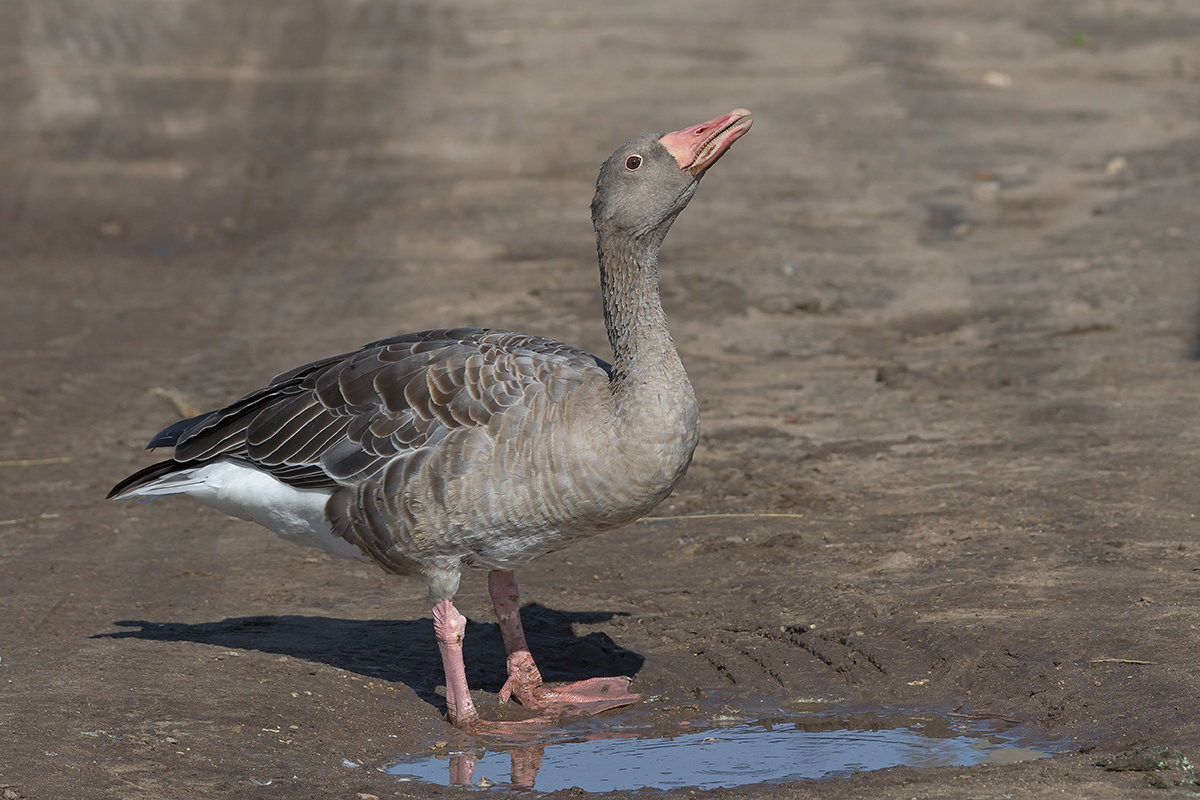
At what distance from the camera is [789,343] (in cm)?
1255

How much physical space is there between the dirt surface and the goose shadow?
0.03 metres

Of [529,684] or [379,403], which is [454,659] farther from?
[379,403]

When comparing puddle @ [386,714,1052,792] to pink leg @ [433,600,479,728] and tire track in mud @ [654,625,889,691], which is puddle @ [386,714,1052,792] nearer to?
pink leg @ [433,600,479,728]

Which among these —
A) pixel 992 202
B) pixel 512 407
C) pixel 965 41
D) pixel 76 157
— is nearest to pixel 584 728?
pixel 512 407

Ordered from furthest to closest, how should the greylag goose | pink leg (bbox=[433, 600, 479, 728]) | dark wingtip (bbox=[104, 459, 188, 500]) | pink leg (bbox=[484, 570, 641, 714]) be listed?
dark wingtip (bbox=[104, 459, 188, 500]) < pink leg (bbox=[484, 570, 641, 714]) < pink leg (bbox=[433, 600, 479, 728]) < the greylag goose

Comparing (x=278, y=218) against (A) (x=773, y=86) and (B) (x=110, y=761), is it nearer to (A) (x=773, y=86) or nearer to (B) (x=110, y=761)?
(A) (x=773, y=86)

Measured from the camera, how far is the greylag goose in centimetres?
646

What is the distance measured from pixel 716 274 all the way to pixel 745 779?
8.40 m

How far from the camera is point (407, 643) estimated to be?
26.3 ft

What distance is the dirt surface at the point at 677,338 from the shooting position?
7.01 metres

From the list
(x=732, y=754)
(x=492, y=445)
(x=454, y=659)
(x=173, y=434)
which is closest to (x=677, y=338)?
(x=173, y=434)

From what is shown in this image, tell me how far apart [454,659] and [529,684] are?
55 cm

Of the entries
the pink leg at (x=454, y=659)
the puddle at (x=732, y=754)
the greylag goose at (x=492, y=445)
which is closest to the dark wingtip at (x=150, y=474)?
the greylag goose at (x=492, y=445)

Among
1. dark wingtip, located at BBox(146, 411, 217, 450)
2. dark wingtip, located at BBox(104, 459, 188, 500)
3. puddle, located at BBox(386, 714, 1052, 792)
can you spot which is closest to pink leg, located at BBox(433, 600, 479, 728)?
puddle, located at BBox(386, 714, 1052, 792)
